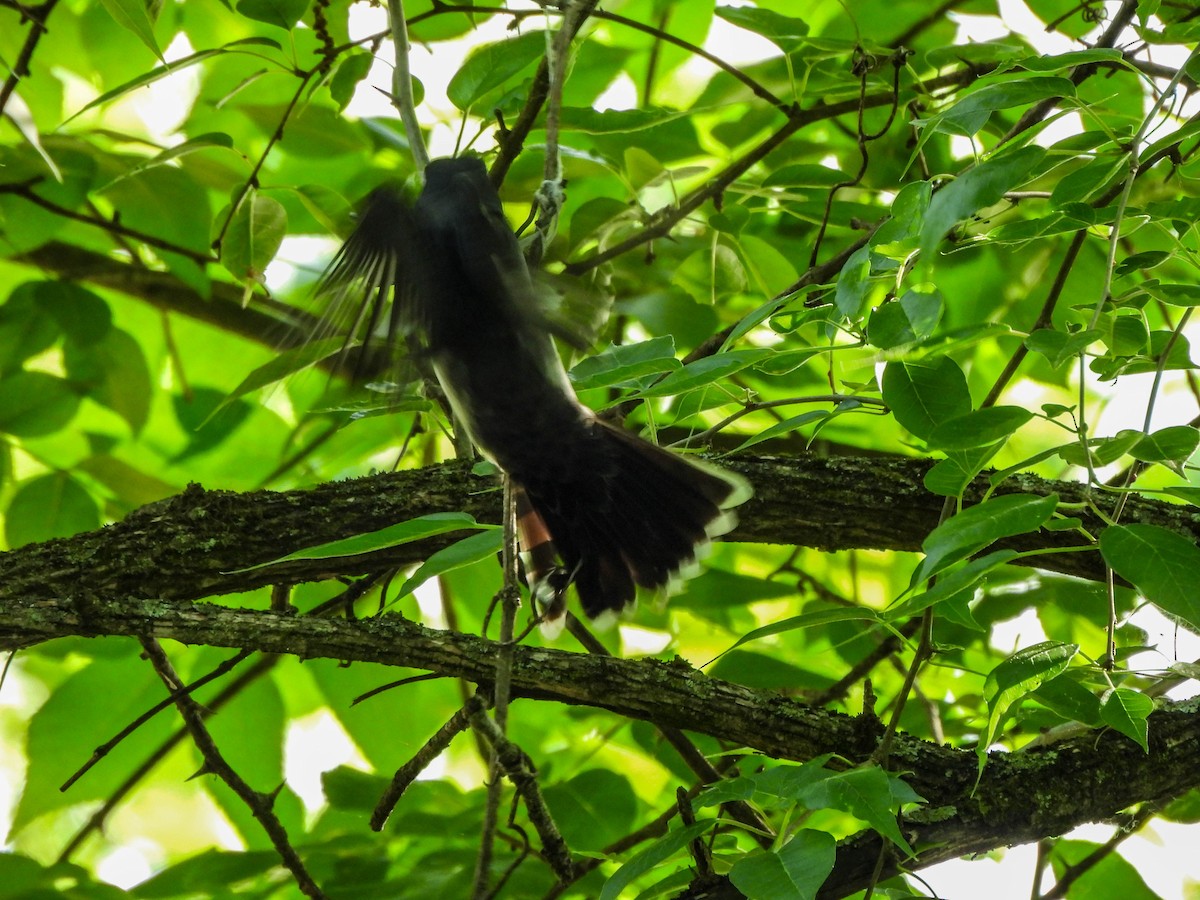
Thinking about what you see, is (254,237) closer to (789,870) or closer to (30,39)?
(30,39)

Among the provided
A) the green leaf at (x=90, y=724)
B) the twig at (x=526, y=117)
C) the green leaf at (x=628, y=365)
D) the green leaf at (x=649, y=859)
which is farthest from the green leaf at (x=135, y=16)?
the green leaf at (x=649, y=859)

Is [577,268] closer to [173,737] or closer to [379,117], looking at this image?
[379,117]

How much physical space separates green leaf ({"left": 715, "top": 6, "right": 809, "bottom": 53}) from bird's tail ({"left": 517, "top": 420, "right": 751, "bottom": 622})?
0.94 m

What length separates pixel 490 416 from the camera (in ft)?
8.71

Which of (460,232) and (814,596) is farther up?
(460,232)

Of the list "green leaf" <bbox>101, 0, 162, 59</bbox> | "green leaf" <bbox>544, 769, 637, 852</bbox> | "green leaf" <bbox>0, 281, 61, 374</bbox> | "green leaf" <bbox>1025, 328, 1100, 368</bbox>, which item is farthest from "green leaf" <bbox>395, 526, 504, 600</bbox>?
"green leaf" <bbox>0, 281, 61, 374</bbox>

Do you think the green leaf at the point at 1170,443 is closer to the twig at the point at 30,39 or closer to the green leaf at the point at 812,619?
the green leaf at the point at 812,619

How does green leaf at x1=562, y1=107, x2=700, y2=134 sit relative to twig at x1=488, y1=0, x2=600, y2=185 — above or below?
below

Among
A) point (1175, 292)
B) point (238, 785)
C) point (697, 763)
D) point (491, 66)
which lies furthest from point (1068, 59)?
point (238, 785)

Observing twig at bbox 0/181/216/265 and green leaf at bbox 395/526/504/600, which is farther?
twig at bbox 0/181/216/265

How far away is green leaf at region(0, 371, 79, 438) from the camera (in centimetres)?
285

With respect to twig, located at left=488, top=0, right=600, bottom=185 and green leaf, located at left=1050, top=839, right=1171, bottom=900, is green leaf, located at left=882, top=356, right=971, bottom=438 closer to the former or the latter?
green leaf, located at left=1050, top=839, right=1171, bottom=900

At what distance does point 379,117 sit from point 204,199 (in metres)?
0.52

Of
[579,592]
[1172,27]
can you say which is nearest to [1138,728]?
[1172,27]
